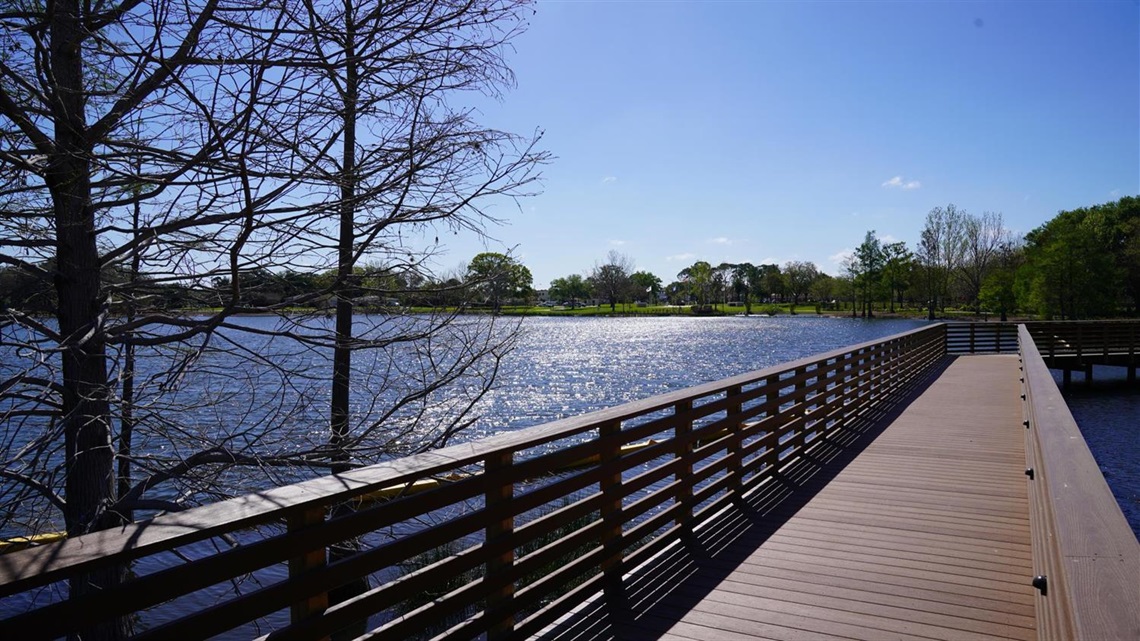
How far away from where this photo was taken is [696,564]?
4.25m


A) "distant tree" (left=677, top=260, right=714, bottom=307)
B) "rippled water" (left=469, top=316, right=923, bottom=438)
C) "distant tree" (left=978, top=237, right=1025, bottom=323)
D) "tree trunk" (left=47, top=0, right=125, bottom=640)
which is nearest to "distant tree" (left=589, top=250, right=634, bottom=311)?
"distant tree" (left=677, top=260, right=714, bottom=307)

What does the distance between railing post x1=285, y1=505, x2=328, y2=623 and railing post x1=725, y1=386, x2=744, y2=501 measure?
3.68 meters

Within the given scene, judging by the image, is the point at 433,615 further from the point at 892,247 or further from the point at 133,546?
the point at 892,247

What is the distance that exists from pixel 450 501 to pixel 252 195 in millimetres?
1982

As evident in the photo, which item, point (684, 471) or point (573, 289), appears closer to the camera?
point (684, 471)

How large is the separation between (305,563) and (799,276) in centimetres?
13172

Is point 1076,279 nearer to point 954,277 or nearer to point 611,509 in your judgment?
point 954,277

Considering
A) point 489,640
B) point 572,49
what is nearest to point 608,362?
point 572,49

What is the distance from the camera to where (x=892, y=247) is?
8831cm

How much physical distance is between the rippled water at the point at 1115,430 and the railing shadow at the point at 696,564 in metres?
3.99

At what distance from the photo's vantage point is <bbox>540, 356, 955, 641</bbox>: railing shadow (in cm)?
338

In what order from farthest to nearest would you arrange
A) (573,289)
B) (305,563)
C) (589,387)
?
(573,289) → (589,387) → (305,563)

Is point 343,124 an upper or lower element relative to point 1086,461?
upper

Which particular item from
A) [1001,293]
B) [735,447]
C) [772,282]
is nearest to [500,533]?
[735,447]
